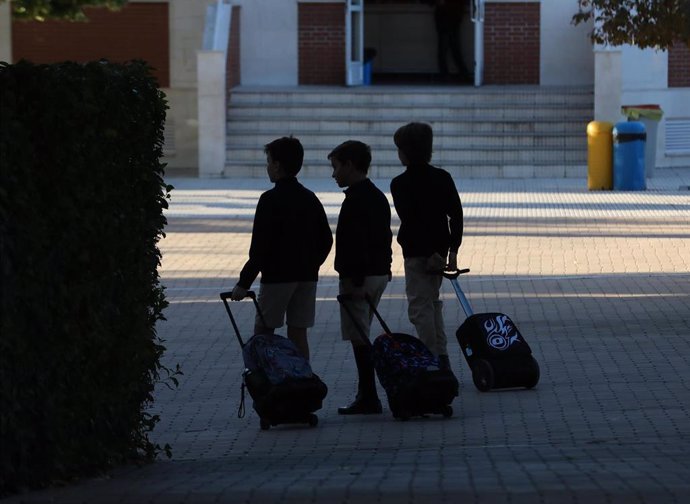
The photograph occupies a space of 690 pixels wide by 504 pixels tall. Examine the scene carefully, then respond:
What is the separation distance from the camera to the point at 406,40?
31.3 metres

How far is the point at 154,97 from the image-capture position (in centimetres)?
708

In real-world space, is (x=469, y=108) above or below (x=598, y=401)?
above

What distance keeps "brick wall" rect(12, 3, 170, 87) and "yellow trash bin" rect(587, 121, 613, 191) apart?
8768 millimetres

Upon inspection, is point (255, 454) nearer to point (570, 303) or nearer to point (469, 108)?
point (570, 303)

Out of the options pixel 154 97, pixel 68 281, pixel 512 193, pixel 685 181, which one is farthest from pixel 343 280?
pixel 685 181

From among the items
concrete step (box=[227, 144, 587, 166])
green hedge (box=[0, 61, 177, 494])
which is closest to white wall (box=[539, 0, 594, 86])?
concrete step (box=[227, 144, 587, 166])

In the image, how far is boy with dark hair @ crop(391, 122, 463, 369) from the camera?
28.8ft

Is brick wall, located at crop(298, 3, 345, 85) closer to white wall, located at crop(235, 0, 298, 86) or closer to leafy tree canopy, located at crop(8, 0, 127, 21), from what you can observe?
white wall, located at crop(235, 0, 298, 86)

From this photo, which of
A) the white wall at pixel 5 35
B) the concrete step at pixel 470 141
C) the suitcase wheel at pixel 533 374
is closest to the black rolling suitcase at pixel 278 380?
the suitcase wheel at pixel 533 374

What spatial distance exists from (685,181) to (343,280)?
16.9 meters

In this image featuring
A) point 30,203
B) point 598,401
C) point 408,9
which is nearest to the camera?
point 30,203

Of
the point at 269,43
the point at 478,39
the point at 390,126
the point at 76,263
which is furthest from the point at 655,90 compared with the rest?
the point at 76,263

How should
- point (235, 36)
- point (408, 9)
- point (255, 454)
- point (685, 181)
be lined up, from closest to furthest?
1. point (255, 454)
2. point (685, 181)
3. point (235, 36)
4. point (408, 9)

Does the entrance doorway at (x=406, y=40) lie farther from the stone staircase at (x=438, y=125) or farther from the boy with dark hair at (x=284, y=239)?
the boy with dark hair at (x=284, y=239)
